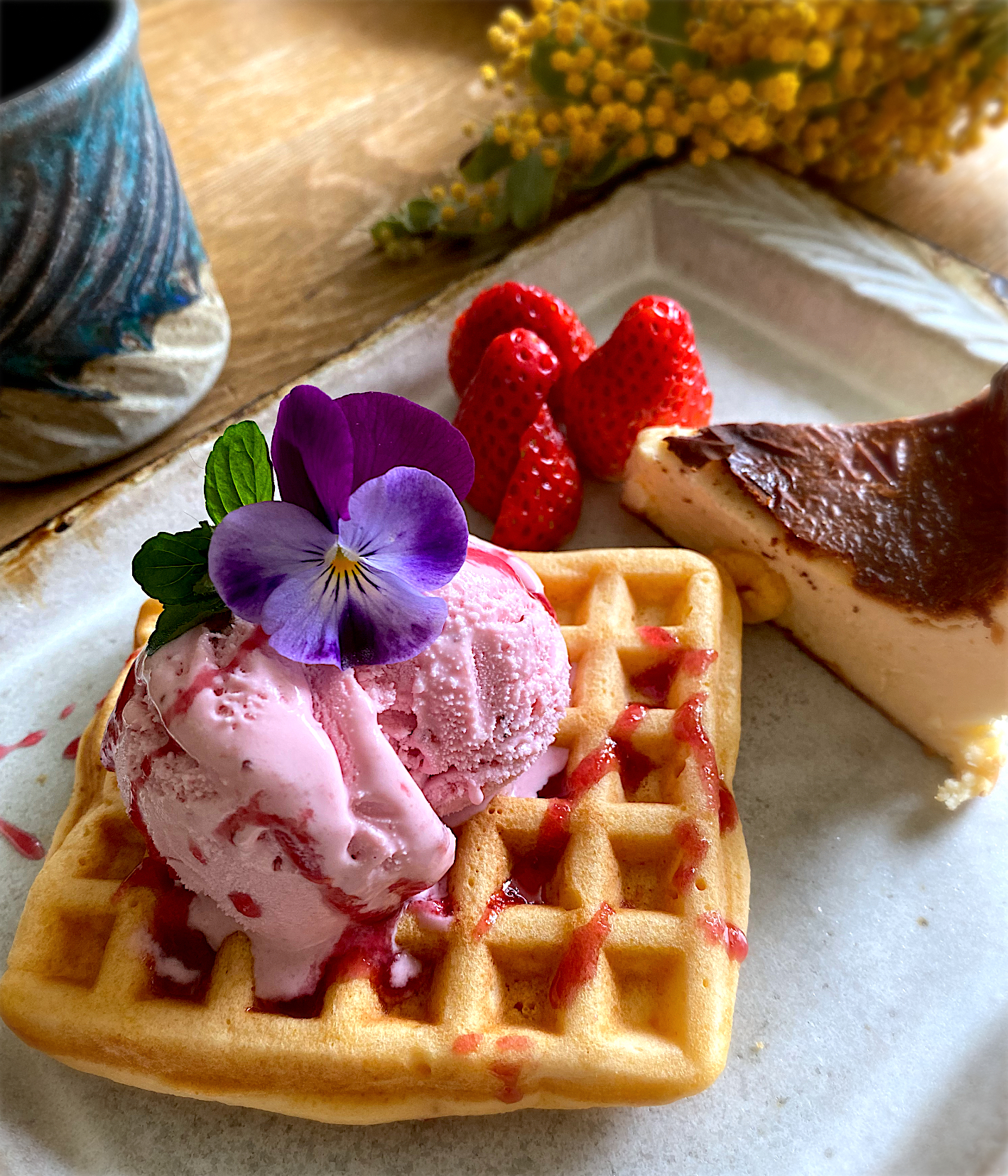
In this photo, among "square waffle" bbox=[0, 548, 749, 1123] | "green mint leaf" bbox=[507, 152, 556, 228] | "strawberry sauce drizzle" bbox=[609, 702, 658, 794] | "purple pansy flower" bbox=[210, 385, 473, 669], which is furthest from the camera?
"green mint leaf" bbox=[507, 152, 556, 228]

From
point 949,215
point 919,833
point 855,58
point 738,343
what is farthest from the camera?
point 949,215

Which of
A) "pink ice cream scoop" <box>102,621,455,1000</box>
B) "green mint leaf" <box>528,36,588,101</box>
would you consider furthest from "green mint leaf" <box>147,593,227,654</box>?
"green mint leaf" <box>528,36,588,101</box>

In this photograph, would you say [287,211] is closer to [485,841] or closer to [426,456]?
[426,456]

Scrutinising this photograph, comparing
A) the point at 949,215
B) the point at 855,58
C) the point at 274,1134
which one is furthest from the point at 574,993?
the point at 949,215

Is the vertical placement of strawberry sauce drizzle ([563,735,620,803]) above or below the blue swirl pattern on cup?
below

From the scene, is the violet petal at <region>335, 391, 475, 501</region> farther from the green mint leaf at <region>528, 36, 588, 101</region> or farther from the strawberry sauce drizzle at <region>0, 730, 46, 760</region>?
the green mint leaf at <region>528, 36, 588, 101</region>

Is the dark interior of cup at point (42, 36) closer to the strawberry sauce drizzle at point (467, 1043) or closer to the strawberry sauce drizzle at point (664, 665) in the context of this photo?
the strawberry sauce drizzle at point (664, 665)

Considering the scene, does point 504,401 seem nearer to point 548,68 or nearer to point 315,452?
point 315,452
